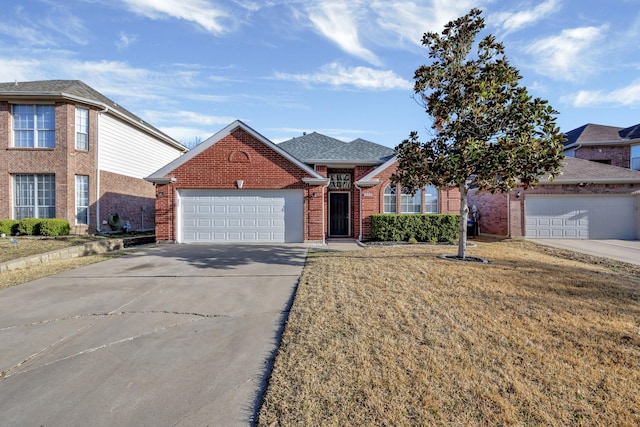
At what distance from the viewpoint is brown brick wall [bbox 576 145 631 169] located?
2120cm

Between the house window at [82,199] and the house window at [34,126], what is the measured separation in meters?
1.83

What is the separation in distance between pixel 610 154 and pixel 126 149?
101 ft

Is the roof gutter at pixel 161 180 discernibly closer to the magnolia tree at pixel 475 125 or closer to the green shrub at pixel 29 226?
the green shrub at pixel 29 226

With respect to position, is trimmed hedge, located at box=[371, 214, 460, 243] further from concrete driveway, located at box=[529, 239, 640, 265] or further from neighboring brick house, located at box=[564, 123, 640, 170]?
neighboring brick house, located at box=[564, 123, 640, 170]

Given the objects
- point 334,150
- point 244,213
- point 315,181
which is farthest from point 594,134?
point 244,213

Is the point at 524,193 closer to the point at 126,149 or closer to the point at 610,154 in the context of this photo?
the point at 610,154

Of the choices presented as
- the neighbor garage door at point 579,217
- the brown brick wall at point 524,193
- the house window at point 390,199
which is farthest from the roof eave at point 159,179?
the neighbor garage door at point 579,217

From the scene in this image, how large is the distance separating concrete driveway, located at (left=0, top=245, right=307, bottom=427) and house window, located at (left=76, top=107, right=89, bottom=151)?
9.97m

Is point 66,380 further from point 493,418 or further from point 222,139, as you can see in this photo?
point 222,139

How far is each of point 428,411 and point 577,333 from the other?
2.81m

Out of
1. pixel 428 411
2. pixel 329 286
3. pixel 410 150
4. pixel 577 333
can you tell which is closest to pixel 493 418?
pixel 428 411

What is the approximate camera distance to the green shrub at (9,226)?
1304cm

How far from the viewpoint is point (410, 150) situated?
906 centimetres

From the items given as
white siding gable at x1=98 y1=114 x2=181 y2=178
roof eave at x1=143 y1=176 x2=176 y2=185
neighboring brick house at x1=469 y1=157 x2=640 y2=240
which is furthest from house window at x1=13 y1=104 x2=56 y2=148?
neighboring brick house at x1=469 y1=157 x2=640 y2=240
